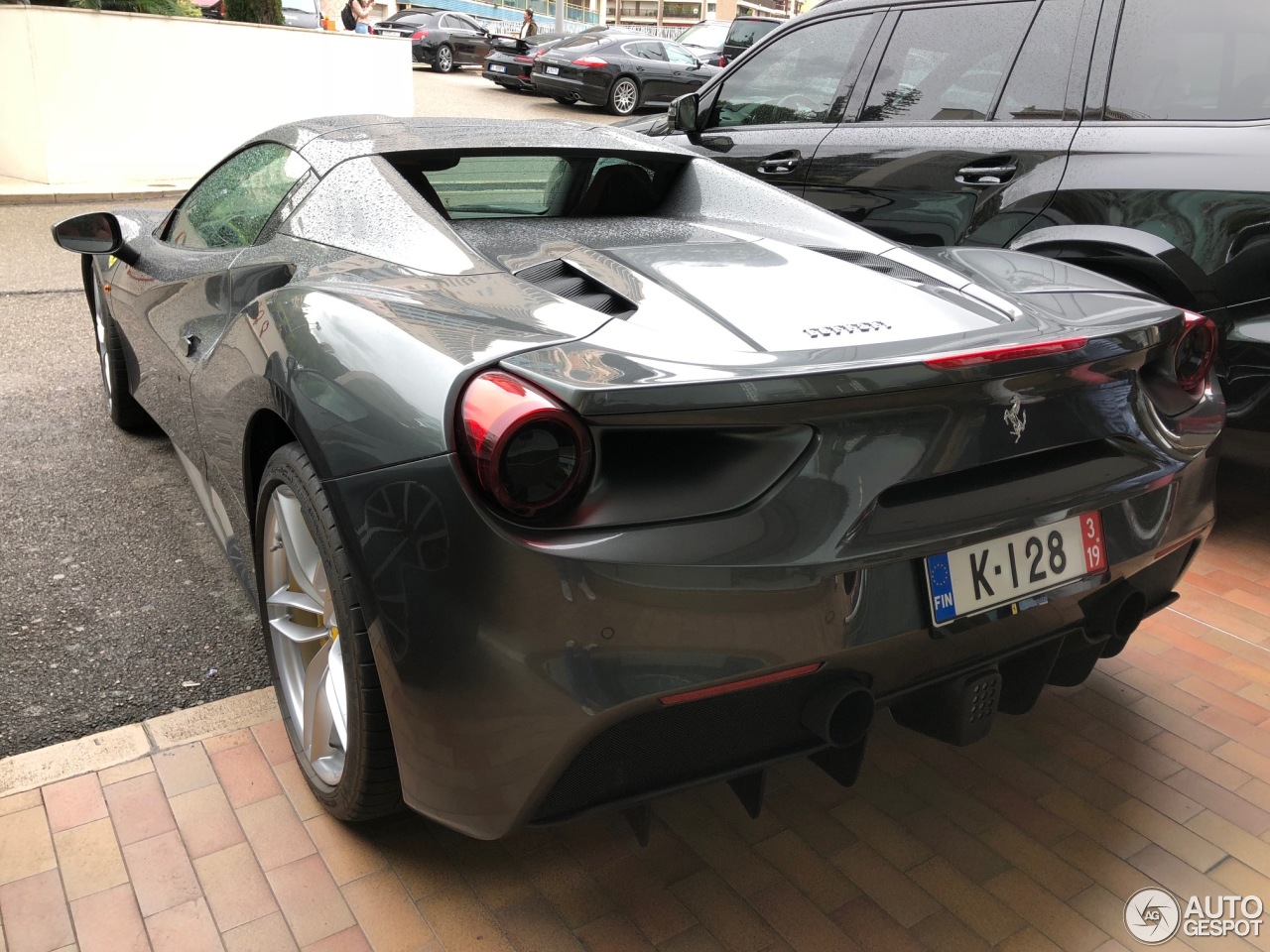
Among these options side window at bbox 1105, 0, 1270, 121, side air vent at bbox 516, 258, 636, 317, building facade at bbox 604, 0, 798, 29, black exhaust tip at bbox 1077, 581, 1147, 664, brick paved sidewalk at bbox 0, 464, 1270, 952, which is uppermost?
building facade at bbox 604, 0, 798, 29

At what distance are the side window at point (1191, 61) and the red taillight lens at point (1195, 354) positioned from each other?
1.59m

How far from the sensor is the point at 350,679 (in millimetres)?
1946

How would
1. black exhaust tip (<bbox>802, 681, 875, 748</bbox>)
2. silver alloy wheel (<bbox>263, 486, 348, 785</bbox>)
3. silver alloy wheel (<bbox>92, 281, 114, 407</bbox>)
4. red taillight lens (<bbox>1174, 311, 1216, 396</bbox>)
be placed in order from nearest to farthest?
black exhaust tip (<bbox>802, 681, 875, 748</bbox>), silver alloy wheel (<bbox>263, 486, 348, 785</bbox>), red taillight lens (<bbox>1174, 311, 1216, 396</bbox>), silver alloy wheel (<bbox>92, 281, 114, 407</bbox>)

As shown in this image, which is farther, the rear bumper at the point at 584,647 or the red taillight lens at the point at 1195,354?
the red taillight lens at the point at 1195,354

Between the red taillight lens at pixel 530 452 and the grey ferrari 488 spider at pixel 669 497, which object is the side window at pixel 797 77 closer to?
the grey ferrari 488 spider at pixel 669 497

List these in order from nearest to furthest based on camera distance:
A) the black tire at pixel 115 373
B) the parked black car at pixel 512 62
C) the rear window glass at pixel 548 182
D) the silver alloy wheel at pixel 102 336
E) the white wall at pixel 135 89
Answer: the rear window glass at pixel 548 182
the black tire at pixel 115 373
the silver alloy wheel at pixel 102 336
the white wall at pixel 135 89
the parked black car at pixel 512 62

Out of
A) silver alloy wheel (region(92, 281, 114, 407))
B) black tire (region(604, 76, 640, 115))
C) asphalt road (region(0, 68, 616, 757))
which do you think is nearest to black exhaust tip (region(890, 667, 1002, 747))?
asphalt road (region(0, 68, 616, 757))

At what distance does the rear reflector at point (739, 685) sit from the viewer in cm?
168

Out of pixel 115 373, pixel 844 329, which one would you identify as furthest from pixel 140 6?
pixel 844 329

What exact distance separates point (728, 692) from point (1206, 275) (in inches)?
106

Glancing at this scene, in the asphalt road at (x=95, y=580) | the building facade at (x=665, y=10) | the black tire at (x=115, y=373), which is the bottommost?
the asphalt road at (x=95, y=580)

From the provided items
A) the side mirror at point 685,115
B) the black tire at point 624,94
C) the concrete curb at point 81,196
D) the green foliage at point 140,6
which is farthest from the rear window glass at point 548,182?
the black tire at point 624,94

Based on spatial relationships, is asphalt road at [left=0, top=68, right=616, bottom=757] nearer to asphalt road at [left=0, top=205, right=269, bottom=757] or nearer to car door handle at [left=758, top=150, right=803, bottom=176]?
asphalt road at [left=0, top=205, right=269, bottom=757]

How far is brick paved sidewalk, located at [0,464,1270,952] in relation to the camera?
204cm
